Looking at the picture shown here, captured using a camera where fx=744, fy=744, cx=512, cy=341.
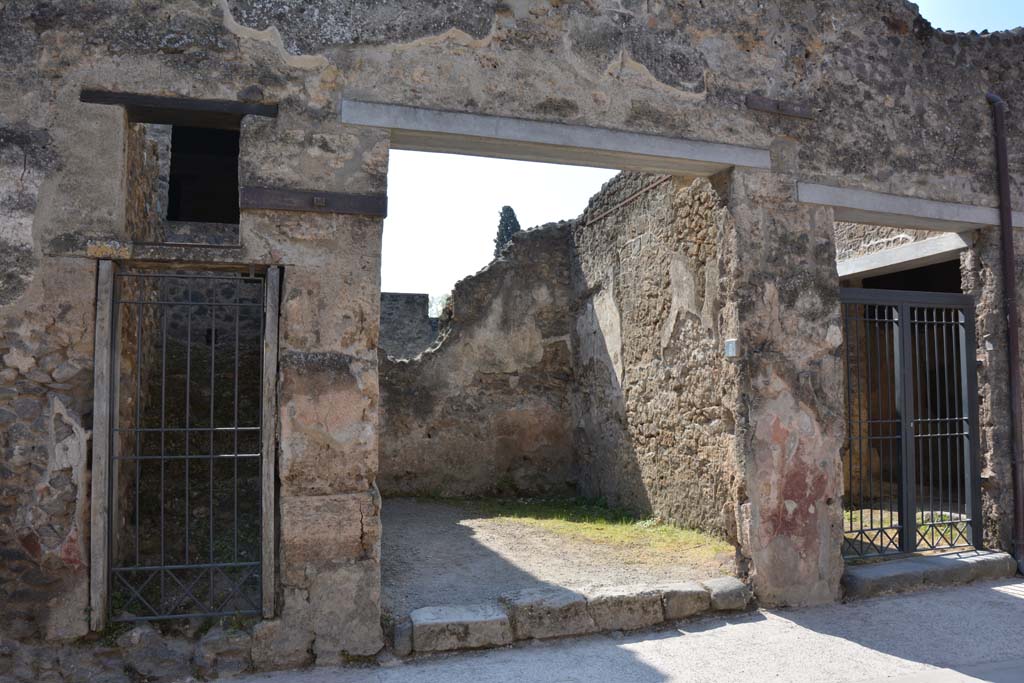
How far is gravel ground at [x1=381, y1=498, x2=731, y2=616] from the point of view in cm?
479

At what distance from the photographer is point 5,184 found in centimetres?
371

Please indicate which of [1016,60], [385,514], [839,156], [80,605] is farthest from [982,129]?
[80,605]

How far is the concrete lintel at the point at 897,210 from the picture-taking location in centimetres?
510

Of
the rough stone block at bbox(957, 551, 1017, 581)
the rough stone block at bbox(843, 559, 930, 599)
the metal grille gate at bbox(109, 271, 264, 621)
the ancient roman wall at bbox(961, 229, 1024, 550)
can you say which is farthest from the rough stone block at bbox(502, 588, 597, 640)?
the ancient roman wall at bbox(961, 229, 1024, 550)

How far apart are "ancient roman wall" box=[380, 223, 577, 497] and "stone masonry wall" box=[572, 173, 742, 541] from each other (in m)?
0.30

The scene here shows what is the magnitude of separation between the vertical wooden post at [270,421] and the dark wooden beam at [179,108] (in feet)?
2.83

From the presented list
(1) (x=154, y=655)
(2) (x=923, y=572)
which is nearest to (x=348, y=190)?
(1) (x=154, y=655)

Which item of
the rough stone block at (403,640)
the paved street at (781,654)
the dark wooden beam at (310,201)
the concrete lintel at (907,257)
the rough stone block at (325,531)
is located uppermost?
the concrete lintel at (907,257)

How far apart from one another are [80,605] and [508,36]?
3.82 m

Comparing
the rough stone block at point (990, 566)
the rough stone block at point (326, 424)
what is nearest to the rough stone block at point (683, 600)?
the rough stone block at point (326, 424)

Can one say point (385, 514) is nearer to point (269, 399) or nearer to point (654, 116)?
point (269, 399)

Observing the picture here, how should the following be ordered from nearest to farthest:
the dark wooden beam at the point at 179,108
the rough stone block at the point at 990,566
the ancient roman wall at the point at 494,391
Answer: the dark wooden beam at the point at 179,108 < the rough stone block at the point at 990,566 < the ancient roman wall at the point at 494,391

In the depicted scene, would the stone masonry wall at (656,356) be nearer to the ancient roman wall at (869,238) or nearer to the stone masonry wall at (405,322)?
the ancient roman wall at (869,238)

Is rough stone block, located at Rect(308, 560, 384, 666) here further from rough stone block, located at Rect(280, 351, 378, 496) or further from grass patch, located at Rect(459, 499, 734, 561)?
grass patch, located at Rect(459, 499, 734, 561)
